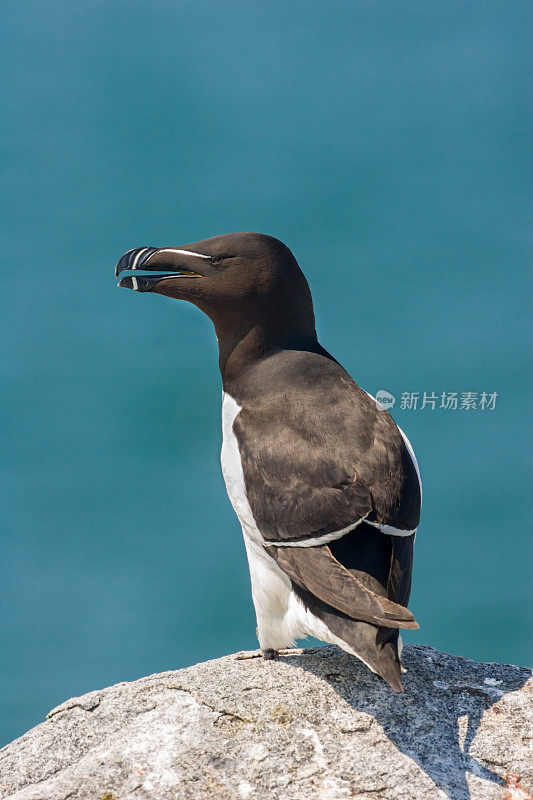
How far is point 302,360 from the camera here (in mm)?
3217

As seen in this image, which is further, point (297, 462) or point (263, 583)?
point (263, 583)

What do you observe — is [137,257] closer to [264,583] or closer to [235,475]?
[235,475]

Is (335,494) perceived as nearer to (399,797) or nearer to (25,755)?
(399,797)

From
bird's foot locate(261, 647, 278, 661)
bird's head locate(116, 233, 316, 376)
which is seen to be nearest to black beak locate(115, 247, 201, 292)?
bird's head locate(116, 233, 316, 376)

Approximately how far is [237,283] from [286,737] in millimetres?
1594

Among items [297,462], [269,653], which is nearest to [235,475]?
[297,462]

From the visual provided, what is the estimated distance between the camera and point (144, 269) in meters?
3.31

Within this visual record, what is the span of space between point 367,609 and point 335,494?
15.9 inches

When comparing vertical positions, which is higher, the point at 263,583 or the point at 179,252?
the point at 179,252

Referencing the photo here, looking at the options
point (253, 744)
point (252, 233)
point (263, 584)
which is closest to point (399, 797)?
point (253, 744)

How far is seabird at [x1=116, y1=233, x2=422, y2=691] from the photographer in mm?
2596

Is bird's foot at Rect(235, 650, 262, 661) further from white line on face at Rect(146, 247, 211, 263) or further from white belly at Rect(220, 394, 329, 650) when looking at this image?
white line on face at Rect(146, 247, 211, 263)

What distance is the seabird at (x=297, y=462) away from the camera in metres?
2.60

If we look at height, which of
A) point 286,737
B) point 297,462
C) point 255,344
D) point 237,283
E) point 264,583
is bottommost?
point 286,737
